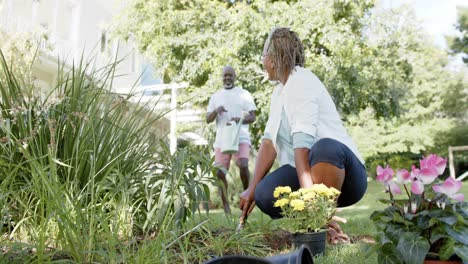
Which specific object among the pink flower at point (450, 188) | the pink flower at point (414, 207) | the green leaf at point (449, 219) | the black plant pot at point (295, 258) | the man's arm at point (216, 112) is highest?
the man's arm at point (216, 112)

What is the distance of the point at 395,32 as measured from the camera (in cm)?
1184

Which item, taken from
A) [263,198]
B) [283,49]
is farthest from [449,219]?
[283,49]

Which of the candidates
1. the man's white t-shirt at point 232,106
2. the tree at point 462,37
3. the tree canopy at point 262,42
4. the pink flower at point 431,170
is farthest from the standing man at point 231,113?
the tree at point 462,37

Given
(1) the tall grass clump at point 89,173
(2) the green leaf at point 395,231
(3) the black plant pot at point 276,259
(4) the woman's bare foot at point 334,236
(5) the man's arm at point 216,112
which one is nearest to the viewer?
(3) the black plant pot at point 276,259

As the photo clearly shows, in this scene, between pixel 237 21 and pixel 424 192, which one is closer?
pixel 424 192

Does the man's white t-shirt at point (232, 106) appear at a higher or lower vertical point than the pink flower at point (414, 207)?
higher

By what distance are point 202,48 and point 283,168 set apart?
888 centimetres

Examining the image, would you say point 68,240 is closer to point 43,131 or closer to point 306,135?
point 43,131

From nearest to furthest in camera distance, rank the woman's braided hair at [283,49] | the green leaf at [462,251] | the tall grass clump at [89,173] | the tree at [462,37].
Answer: the green leaf at [462,251]
the tall grass clump at [89,173]
the woman's braided hair at [283,49]
the tree at [462,37]

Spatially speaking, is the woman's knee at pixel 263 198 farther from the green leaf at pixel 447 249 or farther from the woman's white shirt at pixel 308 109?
the green leaf at pixel 447 249

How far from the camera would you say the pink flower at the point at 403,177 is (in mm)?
1500

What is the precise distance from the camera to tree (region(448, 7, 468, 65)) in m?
21.7

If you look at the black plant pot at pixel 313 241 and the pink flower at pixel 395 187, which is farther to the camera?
the black plant pot at pixel 313 241

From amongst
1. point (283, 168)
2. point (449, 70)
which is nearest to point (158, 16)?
point (283, 168)
